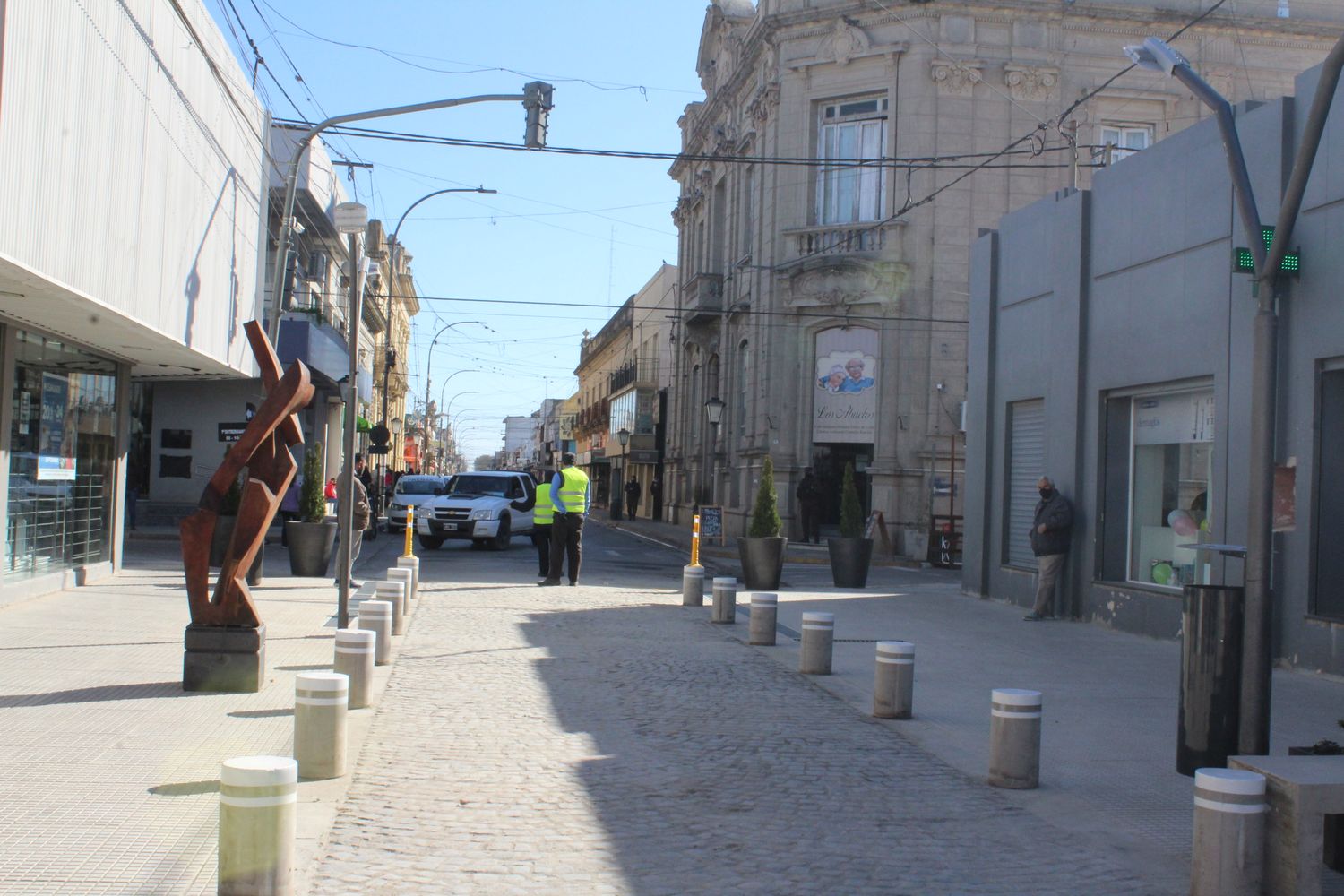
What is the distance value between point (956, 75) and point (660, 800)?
2660 centimetres

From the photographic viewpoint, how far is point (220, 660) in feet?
29.7

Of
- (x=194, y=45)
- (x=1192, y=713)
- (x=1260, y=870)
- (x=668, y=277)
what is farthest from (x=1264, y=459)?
(x=668, y=277)

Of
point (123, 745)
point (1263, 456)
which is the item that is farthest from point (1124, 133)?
point (123, 745)

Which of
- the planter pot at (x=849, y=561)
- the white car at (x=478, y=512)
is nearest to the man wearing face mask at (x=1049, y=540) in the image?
the planter pot at (x=849, y=561)

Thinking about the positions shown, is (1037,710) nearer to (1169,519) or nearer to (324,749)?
(324,749)

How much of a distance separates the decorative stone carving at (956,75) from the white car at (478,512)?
13.2 meters

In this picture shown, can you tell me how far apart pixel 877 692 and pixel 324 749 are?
400cm

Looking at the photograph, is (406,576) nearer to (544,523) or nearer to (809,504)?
(544,523)

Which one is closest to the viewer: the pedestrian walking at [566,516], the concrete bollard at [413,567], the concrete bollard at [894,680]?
the concrete bollard at [894,680]

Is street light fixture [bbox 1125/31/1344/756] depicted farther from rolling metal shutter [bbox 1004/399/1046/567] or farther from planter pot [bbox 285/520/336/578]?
planter pot [bbox 285/520/336/578]

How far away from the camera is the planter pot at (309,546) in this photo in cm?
1852

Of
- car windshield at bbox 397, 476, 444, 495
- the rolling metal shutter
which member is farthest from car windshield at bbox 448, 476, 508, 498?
the rolling metal shutter

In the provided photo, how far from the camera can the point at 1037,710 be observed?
7.12 m

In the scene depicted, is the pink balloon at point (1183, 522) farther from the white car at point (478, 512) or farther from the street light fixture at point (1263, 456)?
the white car at point (478, 512)
